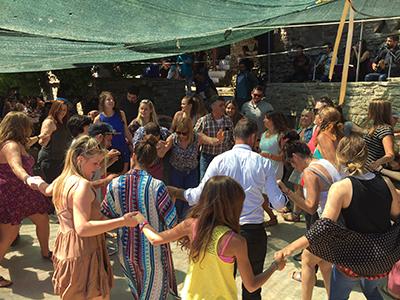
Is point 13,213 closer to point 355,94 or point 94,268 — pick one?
point 94,268

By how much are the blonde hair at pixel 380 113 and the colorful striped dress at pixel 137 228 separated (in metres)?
2.74

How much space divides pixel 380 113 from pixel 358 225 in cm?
237

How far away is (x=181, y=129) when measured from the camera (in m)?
5.31

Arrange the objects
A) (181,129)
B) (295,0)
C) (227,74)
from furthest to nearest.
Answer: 1. (227,74)
2. (295,0)
3. (181,129)

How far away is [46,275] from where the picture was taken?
4.65 meters

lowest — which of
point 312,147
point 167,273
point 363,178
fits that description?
point 167,273

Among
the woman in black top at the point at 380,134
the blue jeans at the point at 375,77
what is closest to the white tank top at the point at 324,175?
the woman in black top at the point at 380,134

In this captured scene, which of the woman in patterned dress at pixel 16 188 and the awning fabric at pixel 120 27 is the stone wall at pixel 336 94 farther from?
the woman in patterned dress at pixel 16 188

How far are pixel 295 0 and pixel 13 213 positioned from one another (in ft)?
15.3

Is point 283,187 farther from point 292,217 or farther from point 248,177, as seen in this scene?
point 292,217

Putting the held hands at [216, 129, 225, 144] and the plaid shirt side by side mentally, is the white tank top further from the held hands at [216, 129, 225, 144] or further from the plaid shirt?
the plaid shirt

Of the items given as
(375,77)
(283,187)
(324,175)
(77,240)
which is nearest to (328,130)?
(324,175)

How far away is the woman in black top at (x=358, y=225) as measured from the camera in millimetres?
2826

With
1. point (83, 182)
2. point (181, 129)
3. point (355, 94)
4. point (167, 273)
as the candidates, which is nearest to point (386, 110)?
point (181, 129)
